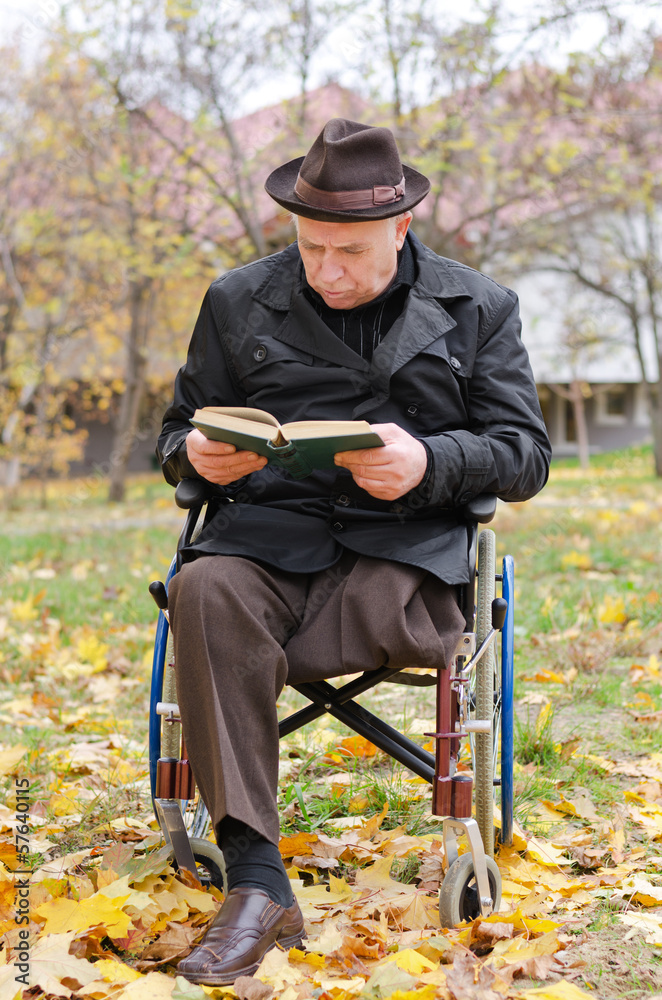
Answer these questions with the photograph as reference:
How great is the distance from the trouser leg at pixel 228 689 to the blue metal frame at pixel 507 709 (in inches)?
21.7

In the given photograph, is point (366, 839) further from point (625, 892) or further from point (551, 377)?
point (551, 377)

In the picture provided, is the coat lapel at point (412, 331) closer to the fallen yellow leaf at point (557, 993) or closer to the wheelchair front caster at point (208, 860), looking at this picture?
the wheelchair front caster at point (208, 860)

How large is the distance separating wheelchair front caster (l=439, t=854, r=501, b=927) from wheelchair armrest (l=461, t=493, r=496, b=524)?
2.38 ft

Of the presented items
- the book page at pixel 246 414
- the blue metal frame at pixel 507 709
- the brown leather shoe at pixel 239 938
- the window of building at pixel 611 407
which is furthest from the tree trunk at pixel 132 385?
the window of building at pixel 611 407

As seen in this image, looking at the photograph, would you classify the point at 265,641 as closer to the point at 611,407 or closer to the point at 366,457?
the point at 366,457

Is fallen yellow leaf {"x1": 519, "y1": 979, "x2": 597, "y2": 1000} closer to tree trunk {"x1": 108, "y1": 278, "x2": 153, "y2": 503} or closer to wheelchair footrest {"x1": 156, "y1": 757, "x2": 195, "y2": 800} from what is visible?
wheelchair footrest {"x1": 156, "y1": 757, "x2": 195, "y2": 800}

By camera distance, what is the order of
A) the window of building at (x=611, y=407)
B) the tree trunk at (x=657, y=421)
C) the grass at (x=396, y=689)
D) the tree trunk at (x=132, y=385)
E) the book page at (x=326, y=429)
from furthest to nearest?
the window of building at (x=611, y=407)
the tree trunk at (x=657, y=421)
the tree trunk at (x=132, y=385)
the grass at (x=396, y=689)
the book page at (x=326, y=429)

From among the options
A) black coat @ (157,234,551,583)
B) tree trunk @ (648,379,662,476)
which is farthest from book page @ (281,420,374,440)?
tree trunk @ (648,379,662,476)

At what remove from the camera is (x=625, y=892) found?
7.22 ft

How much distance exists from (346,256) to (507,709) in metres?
1.12

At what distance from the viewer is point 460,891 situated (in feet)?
Answer: 6.70

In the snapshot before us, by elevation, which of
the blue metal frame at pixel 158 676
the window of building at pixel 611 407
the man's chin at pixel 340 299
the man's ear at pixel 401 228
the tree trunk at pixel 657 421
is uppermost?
the window of building at pixel 611 407

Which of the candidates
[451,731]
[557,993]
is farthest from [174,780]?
[557,993]

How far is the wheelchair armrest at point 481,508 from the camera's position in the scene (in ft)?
7.30
